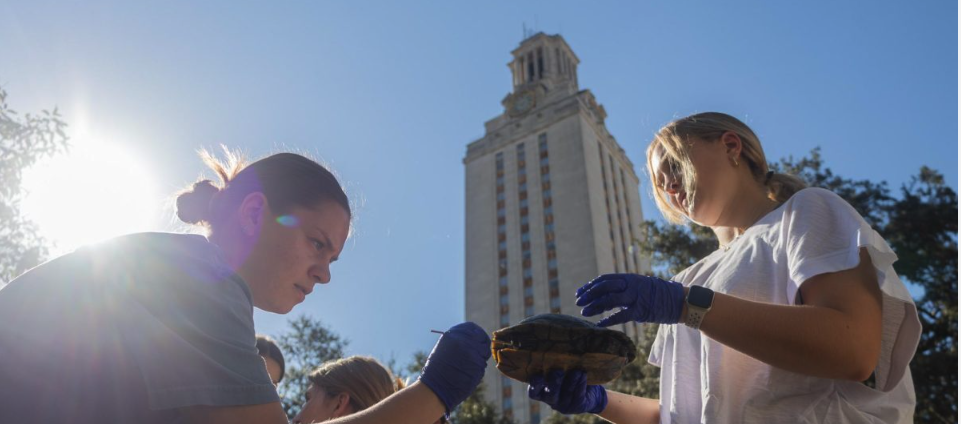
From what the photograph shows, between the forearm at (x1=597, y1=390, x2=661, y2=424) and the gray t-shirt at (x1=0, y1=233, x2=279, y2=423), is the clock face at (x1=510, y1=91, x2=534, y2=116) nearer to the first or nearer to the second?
the forearm at (x1=597, y1=390, x2=661, y2=424)

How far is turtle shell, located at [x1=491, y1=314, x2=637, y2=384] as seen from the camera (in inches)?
97.3

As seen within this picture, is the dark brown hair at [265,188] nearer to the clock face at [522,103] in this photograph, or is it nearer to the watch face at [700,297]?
the watch face at [700,297]

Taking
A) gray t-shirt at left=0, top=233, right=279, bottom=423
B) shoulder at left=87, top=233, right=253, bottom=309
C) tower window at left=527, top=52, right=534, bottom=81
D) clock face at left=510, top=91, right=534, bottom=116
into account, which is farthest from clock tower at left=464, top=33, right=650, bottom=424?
gray t-shirt at left=0, top=233, right=279, bottom=423

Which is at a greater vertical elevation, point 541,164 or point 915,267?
point 541,164

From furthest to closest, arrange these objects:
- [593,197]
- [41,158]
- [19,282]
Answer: [593,197]
[41,158]
[19,282]

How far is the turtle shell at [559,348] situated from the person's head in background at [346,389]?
1.52 m

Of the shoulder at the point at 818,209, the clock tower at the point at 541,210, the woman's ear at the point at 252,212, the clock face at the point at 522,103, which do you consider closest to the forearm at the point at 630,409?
the shoulder at the point at 818,209

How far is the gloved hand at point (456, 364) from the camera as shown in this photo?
2.19m

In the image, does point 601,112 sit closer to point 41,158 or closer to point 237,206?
point 41,158

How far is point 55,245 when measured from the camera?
1073 cm

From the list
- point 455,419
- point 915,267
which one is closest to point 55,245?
point 455,419

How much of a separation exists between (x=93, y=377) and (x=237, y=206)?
83 cm

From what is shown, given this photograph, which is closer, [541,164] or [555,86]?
[541,164]

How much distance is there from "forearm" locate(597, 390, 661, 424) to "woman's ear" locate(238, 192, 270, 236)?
1.78 metres
